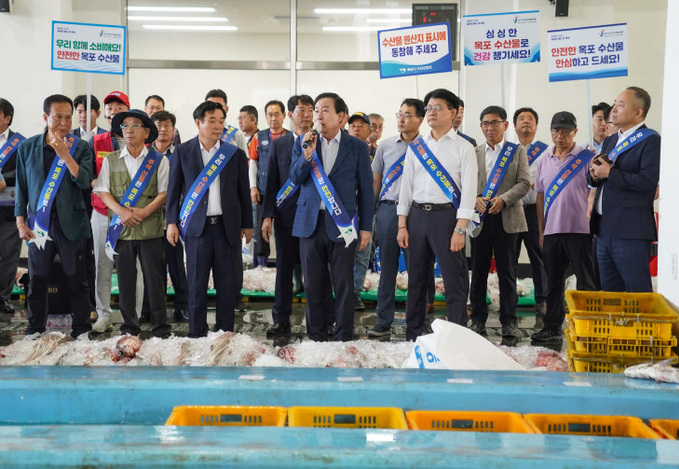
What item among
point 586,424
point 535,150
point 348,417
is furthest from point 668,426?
point 535,150

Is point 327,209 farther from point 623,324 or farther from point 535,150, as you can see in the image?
point 535,150

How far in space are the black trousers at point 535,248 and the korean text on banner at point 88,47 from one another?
3905 mm

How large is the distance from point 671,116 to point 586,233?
6.79ft

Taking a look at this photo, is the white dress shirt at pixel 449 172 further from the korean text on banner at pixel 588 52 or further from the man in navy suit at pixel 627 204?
the korean text on banner at pixel 588 52

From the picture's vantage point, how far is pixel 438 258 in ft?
16.8

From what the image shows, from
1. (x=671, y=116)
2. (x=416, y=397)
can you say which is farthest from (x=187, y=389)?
(x=671, y=116)

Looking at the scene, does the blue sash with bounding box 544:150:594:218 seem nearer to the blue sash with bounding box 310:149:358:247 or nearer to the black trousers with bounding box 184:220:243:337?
the blue sash with bounding box 310:149:358:247

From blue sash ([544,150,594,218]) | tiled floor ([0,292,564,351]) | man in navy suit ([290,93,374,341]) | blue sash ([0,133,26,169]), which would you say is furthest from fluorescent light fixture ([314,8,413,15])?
man in navy suit ([290,93,374,341])

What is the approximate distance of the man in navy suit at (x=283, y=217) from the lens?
5.68m

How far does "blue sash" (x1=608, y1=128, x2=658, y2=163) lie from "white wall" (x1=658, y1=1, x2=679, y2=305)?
3.37ft

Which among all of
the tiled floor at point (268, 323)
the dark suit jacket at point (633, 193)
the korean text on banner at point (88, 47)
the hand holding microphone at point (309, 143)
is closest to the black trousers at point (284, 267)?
the tiled floor at point (268, 323)

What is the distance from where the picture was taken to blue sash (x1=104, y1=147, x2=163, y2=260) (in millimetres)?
5449

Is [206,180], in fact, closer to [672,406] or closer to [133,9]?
[672,406]

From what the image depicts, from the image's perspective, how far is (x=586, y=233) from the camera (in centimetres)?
574
